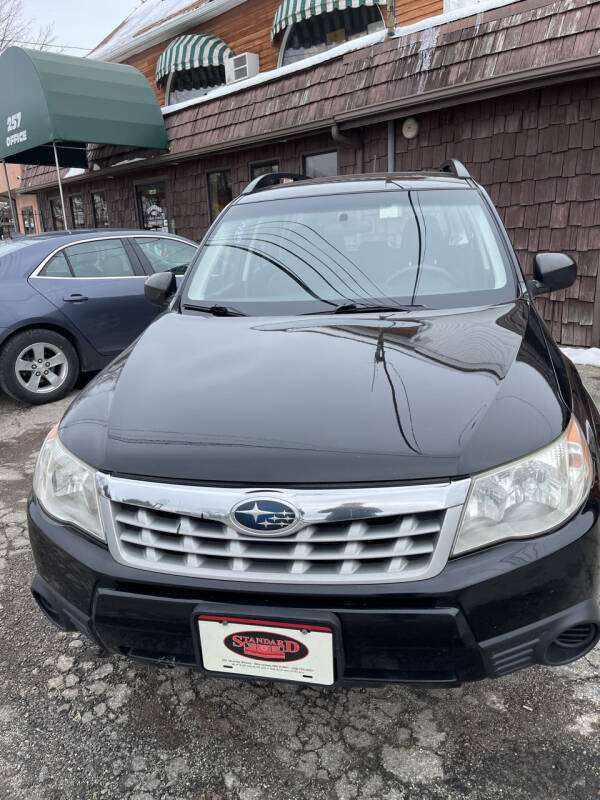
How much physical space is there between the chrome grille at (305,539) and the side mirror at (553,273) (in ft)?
5.16

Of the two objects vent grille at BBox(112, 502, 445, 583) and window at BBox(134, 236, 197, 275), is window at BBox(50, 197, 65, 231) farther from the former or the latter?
vent grille at BBox(112, 502, 445, 583)

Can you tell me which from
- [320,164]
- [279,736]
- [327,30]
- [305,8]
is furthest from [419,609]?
[327,30]

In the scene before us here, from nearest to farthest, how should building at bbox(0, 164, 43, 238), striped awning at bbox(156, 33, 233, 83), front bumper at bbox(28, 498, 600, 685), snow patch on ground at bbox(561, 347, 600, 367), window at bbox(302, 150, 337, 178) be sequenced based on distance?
front bumper at bbox(28, 498, 600, 685), snow patch on ground at bbox(561, 347, 600, 367), window at bbox(302, 150, 337, 178), striped awning at bbox(156, 33, 233, 83), building at bbox(0, 164, 43, 238)

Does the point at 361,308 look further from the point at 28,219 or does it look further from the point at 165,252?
the point at 28,219

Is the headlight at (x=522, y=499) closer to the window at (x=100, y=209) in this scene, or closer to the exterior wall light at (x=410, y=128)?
the exterior wall light at (x=410, y=128)

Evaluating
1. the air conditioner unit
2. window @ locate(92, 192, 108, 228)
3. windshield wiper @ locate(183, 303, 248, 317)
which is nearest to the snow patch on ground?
windshield wiper @ locate(183, 303, 248, 317)

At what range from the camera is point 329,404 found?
58.6 inches

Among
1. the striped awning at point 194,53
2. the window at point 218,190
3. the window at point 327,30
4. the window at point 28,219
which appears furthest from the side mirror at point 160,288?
the window at point 28,219

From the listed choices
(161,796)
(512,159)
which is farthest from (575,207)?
(161,796)

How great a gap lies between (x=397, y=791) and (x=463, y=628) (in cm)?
56

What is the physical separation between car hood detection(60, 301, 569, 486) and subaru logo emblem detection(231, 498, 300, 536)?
55 millimetres

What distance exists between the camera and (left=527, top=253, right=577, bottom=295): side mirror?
8.14 feet

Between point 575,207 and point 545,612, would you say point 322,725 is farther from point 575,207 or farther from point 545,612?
point 575,207

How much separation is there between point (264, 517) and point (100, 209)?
14412mm
